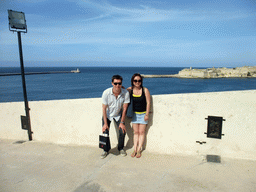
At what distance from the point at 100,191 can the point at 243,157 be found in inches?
87.1

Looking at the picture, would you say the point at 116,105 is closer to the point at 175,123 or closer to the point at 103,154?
the point at 103,154

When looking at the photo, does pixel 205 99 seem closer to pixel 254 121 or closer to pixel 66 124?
pixel 254 121

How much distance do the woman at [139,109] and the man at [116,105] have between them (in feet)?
0.48

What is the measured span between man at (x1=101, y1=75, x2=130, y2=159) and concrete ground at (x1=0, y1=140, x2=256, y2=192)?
1.28 feet

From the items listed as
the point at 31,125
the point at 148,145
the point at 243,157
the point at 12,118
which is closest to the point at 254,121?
the point at 243,157

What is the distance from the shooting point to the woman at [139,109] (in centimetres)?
301

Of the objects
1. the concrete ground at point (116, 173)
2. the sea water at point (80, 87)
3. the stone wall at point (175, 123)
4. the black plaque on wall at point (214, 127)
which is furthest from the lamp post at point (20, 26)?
the sea water at point (80, 87)

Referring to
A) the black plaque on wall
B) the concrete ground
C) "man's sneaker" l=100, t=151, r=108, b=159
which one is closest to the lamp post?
the concrete ground

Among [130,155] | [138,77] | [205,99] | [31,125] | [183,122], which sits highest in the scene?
[138,77]

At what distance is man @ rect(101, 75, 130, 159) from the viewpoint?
299 centimetres

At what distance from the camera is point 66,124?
12.5 ft

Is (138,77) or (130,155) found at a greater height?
(138,77)

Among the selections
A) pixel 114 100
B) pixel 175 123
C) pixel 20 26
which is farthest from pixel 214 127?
pixel 20 26

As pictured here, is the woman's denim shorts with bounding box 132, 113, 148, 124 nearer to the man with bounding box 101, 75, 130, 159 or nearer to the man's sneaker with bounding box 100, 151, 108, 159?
the man with bounding box 101, 75, 130, 159
